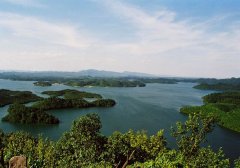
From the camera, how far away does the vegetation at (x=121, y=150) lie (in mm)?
18812

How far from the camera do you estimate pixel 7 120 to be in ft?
219

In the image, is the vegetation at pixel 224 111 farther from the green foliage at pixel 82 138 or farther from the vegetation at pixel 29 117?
the green foliage at pixel 82 138

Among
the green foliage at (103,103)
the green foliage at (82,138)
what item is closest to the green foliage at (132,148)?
the green foliage at (82,138)

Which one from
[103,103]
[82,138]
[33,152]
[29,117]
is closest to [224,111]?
[103,103]

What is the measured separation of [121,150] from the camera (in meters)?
26.4

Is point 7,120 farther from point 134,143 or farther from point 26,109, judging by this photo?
point 134,143

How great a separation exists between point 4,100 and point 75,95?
28.6 metres

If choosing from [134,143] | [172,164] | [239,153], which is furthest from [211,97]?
[172,164]

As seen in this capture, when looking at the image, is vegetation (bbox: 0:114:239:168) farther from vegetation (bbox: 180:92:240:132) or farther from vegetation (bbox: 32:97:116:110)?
vegetation (bbox: 32:97:116:110)

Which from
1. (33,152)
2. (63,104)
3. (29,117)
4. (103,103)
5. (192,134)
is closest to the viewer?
(192,134)

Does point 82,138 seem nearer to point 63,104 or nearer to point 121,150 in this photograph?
point 121,150

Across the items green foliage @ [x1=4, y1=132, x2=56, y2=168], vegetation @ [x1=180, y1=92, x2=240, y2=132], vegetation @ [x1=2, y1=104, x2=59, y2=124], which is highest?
green foliage @ [x1=4, y1=132, x2=56, y2=168]

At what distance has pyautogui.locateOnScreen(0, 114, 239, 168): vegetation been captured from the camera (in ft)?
61.7

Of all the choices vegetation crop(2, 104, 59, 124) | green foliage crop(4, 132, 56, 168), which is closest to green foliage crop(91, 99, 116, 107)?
vegetation crop(2, 104, 59, 124)
